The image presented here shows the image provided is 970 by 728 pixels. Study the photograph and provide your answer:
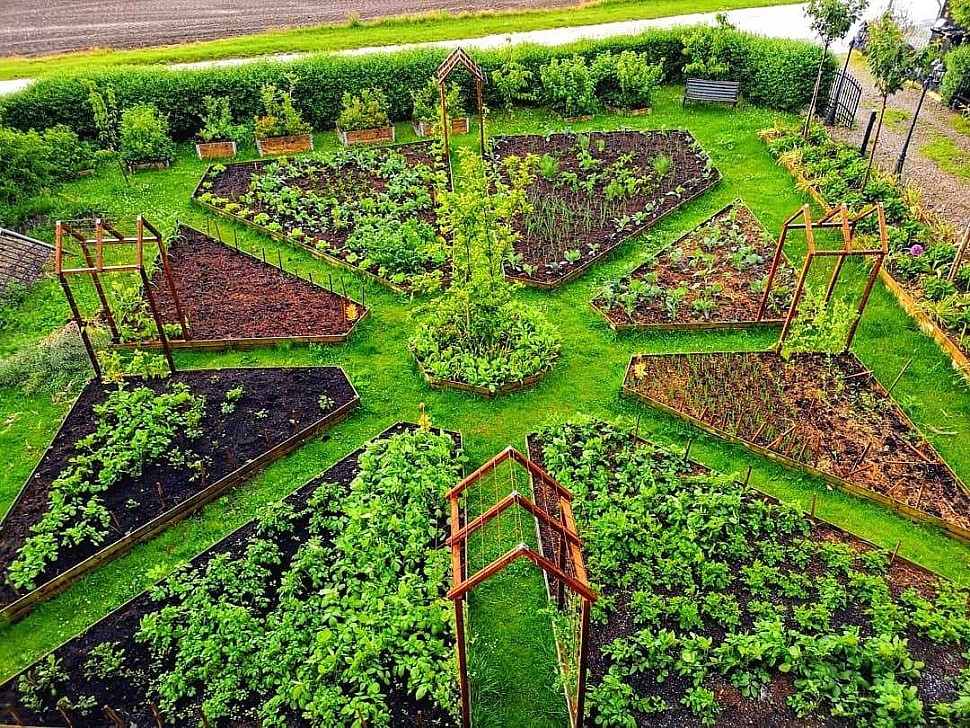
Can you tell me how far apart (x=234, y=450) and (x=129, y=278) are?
5620 millimetres

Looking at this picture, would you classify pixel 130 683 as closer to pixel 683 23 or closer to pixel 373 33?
pixel 373 33

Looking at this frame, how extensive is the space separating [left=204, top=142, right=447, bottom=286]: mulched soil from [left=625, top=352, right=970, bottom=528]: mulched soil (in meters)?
6.10

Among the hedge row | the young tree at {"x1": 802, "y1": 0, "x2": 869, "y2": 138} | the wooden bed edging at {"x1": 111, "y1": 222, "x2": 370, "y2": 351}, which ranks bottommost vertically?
the wooden bed edging at {"x1": 111, "y1": 222, "x2": 370, "y2": 351}

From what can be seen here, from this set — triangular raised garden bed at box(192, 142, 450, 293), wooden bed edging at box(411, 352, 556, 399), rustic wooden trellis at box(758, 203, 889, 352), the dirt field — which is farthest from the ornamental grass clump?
the dirt field

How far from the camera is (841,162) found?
15297 mm

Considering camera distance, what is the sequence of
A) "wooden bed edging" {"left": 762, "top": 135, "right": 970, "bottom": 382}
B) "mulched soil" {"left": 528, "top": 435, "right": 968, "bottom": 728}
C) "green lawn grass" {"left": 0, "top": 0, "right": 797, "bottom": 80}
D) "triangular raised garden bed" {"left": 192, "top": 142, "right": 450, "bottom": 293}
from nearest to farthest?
"mulched soil" {"left": 528, "top": 435, "right": 968, "bottom": 728} → "wooden bed edging" {"left": 762, "top": 135, "right": 970, "bottom": 382} → "triangular raised garden bed" {"left": 192, "top": 142, "right": 450, "bottom": 293} → "green lawn grass" {"left": 0, "top": 0, "right": 797, "bottom": 80}

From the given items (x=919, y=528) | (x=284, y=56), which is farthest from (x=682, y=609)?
(x=284, y=56)

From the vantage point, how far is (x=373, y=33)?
2473cm

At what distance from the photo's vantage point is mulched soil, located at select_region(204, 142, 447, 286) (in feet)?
46.5

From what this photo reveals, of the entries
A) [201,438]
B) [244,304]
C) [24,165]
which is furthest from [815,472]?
[24,165]

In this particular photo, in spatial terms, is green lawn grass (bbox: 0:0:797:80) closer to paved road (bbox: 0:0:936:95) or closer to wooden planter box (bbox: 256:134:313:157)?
paved road (bbox: 0:0:936:95)

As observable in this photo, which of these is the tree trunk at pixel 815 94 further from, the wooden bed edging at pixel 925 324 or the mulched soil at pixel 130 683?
the mulched soil at pixel 130 683

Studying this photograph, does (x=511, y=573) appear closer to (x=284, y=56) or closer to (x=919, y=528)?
(x=919, y=528)

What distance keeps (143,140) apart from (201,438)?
10.4 meters
